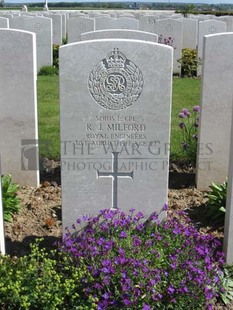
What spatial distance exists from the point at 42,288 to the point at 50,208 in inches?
73.5

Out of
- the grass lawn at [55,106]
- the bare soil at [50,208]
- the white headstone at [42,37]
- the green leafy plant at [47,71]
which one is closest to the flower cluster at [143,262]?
the bare soil at [50,208]

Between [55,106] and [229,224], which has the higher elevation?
[55,106]

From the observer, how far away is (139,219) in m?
4.29

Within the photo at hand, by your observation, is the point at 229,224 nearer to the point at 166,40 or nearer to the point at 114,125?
the point at 114,125

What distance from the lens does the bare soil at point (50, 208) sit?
4.73 meters

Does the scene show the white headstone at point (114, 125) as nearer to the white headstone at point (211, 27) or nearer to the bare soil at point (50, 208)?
the bare soil at point (50, 208)

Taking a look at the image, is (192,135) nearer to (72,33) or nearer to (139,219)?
(139,219)

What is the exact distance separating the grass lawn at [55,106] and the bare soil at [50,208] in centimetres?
46

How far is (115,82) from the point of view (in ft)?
13.1

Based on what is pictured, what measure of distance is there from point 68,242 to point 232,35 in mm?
2886

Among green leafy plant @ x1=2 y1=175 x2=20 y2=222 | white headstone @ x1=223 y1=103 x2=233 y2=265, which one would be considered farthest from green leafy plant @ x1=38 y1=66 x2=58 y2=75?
white headstone @ x1=223 y1=103 x2=233 y2=265

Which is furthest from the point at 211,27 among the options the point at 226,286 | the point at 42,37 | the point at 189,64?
the point at 226,286

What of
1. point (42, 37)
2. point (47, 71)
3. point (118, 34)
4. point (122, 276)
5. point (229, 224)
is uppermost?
point (42, 37)

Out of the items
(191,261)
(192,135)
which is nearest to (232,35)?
(192,135)
